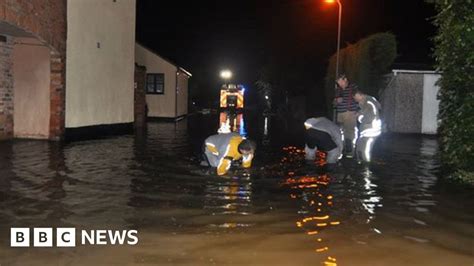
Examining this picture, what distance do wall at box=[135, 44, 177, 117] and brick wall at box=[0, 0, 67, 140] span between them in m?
18.3

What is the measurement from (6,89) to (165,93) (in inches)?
751

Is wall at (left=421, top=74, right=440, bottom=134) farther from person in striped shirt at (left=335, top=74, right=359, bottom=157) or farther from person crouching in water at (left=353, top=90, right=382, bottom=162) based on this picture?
person crouching in water at (left=353, top=90, right=382, bottom=162)

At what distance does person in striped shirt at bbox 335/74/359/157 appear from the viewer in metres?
14.0

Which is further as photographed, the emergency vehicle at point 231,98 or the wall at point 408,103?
the emergency vehicle at point 231,98

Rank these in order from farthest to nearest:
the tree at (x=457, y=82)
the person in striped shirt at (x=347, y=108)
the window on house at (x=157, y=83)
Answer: the window on house at (x=157, y=83) < the person in striped shirt at (x=347, y=108) < the tree at (x=457, y=82)

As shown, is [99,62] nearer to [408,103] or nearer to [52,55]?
[52,55]

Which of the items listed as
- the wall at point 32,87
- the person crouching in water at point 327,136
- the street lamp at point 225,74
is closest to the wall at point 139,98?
the wall at point 32,87

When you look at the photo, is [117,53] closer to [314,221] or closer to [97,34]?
[97,34]

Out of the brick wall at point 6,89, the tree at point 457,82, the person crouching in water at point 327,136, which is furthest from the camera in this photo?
the brick wall at point 6,89

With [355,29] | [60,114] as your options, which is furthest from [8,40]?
[355,29]

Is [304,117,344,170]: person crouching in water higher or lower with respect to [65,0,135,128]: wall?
lower

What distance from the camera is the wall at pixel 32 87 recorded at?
56.4 ft

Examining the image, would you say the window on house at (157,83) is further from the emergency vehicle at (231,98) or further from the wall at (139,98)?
the emergency vehicle at (231,98)

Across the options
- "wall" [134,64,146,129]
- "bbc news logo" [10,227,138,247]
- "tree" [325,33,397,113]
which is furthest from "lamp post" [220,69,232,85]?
"bbc news logo" [10,227,138,247]
